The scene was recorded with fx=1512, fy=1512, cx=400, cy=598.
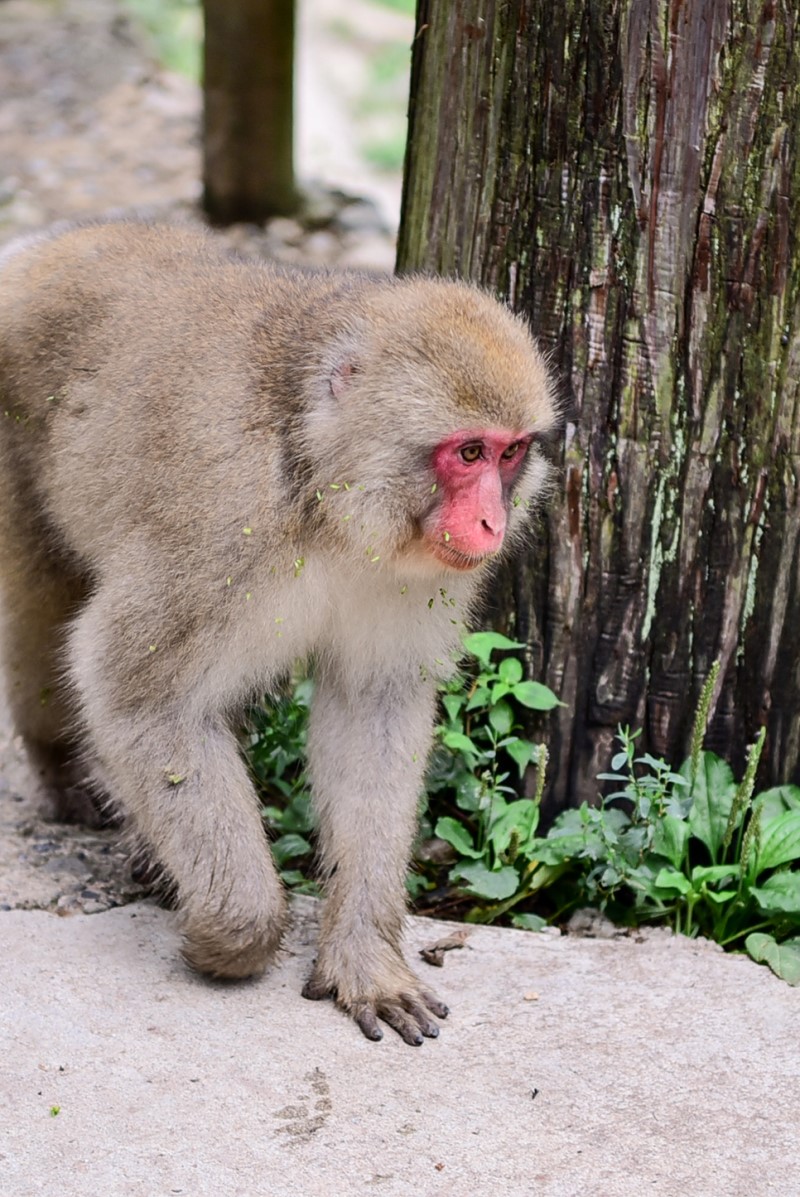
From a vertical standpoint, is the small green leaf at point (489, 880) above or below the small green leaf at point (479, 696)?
below

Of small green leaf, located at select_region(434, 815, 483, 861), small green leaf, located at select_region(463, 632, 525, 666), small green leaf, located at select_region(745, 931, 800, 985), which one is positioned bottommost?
small green leaf, located at select_region(745, 931, 800, 985)

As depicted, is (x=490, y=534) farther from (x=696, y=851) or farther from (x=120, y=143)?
(x=120, y=143)

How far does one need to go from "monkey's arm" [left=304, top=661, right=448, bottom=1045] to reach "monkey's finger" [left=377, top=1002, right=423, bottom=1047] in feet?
0.29

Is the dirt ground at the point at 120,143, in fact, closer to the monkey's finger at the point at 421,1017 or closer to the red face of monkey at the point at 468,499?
the red face of monkey at the point at 468,499

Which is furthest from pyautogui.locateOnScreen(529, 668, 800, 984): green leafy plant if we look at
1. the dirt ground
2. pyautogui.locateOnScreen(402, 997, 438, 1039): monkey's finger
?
the dirt ground

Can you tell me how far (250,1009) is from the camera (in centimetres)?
349

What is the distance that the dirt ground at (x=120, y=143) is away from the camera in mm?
9289

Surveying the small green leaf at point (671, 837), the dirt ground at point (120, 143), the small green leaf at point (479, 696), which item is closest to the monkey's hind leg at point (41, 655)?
the small green leaf at point (479, 696)

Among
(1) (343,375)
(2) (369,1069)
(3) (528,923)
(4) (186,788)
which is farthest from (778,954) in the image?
(1) (343,375)

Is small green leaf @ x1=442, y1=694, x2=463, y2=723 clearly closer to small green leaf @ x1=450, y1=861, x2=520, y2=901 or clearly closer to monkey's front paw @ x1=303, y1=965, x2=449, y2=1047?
small green leaf @ x1=450, y1=861, x2=520, y2=901

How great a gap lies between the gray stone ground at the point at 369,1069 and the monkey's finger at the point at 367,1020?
0.03m

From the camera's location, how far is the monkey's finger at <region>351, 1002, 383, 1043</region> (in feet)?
11.3

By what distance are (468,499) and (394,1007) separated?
1.20m

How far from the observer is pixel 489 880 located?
4012 mm
